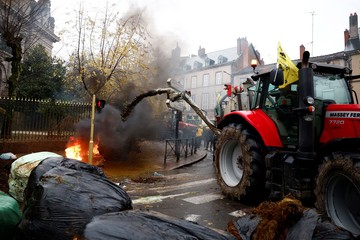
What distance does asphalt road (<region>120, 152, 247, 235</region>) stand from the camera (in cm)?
450

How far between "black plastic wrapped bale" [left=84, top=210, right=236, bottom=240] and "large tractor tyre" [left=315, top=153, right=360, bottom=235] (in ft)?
7.28

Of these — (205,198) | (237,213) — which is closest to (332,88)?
(237,213)

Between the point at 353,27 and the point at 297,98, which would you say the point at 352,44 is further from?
the point at 297,98

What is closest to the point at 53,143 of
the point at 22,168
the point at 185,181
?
the point at 185,181

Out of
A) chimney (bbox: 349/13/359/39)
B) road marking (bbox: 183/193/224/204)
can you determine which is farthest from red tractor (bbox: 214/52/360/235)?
chimney (bbox: 349/13/359/39)

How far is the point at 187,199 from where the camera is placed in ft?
18.4

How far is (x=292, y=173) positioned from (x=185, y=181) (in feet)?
13.6

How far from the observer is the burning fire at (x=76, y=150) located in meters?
9.85

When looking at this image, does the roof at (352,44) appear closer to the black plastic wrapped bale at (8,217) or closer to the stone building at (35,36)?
the stone building at (35,36)

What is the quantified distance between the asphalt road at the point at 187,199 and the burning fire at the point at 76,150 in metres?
3.27

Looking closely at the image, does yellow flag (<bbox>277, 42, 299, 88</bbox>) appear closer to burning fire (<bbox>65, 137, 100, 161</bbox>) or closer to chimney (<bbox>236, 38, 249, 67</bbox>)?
burning fire (<bbox>65, 137, 100, 161</bbox>)

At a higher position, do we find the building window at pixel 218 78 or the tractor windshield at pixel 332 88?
the building window at pixel 218 78

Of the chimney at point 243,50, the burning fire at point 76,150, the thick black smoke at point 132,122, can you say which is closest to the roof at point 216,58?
the chimney at point 243,50

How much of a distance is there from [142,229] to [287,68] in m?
3.74
